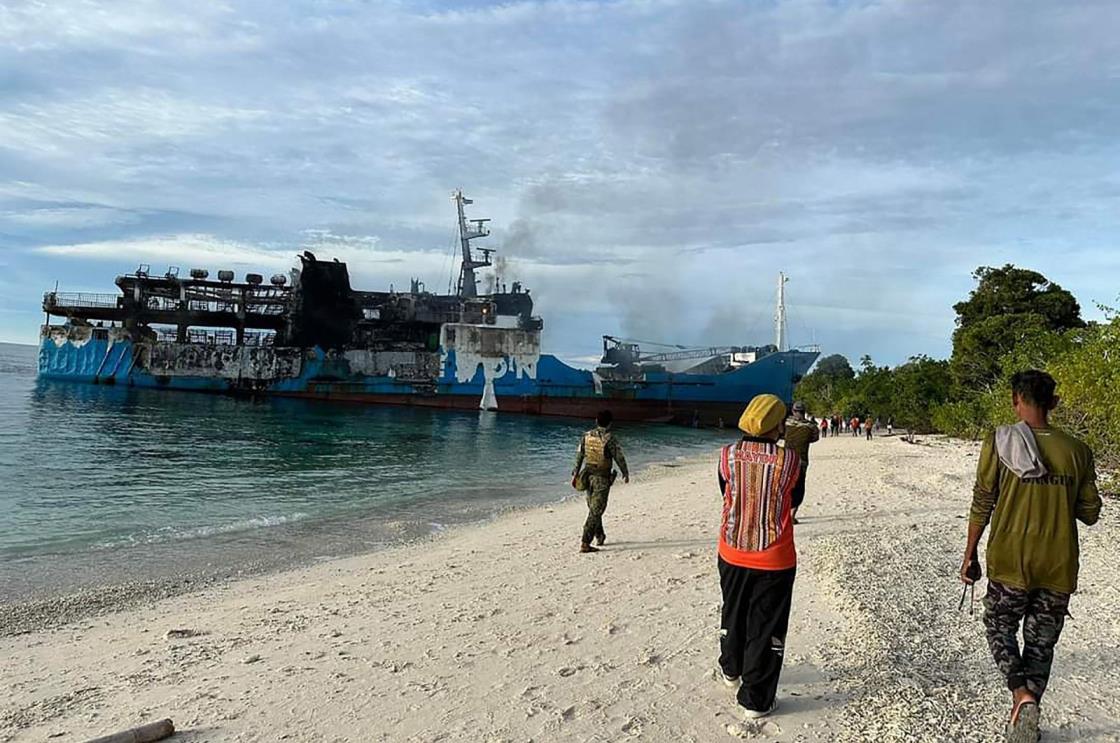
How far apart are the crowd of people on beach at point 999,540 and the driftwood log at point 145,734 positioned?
2.54 meters

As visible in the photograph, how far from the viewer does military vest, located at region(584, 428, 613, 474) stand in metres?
7.14

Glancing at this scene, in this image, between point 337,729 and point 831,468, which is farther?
point 831,468

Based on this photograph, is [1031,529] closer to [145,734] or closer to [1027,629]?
[1027,629]

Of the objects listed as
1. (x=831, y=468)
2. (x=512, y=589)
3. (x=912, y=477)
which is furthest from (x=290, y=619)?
(x=831, y=468)

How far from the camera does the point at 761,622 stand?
3.32 metres

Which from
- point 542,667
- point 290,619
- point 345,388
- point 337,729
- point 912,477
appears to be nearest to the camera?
point 337,729

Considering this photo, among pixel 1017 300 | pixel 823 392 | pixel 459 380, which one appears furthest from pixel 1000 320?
pixel 459 380

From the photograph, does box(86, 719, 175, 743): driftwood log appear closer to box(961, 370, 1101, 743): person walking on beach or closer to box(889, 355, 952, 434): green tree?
box(961, 370, 1101, 743): person walking on beach

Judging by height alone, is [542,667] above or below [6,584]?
above

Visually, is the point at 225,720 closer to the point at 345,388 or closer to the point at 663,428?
the point at 663,428

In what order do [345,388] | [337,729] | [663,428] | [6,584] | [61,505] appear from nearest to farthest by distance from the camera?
[337,729], [6,584], [61,505], [663,428], [345,388]

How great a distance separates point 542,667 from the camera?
13.4ft

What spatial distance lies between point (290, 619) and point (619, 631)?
249 centimetres

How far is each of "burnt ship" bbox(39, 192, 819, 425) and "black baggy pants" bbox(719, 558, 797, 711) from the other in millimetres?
40508
